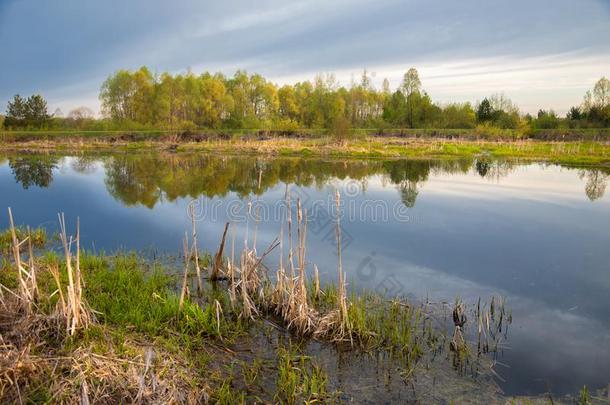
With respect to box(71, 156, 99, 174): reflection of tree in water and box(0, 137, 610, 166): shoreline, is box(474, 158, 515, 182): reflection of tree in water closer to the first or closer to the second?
box(0, 137, 610, 166): shoreline

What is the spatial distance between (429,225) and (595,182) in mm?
13343

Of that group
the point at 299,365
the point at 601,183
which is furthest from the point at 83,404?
the point at 601,183

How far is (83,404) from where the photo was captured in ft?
11.7

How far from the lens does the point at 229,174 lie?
2442 centimetres

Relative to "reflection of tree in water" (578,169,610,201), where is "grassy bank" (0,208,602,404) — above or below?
below

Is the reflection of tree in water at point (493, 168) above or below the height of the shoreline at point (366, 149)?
below

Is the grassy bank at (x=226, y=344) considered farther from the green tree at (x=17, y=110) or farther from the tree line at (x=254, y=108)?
the green tree at (x=17, y=110)

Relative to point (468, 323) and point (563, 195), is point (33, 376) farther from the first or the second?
point (563, 195)

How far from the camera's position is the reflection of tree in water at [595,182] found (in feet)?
60.1

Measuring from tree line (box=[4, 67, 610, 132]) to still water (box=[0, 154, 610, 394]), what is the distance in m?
30.8

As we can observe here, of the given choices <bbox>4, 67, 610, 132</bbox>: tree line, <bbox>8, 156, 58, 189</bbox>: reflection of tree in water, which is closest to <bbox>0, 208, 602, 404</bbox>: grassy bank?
<bbox>8, 156, 58, 189</bbox>: reflection of tree in water

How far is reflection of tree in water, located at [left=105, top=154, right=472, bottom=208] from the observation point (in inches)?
749

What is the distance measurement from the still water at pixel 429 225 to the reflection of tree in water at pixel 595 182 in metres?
0.05
